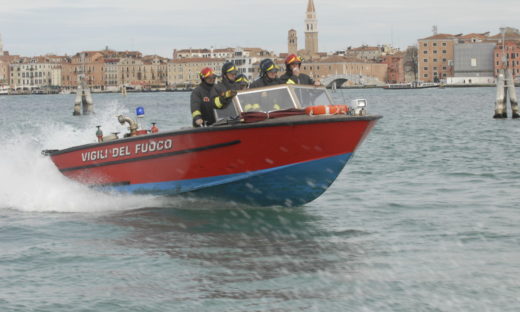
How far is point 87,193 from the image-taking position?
15242 mm

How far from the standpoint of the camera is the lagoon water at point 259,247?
9367 millimetres

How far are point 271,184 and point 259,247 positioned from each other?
206 centimetres

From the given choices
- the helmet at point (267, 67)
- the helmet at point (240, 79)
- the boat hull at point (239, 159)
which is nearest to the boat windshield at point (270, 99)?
the boat hull at point (239, 159)

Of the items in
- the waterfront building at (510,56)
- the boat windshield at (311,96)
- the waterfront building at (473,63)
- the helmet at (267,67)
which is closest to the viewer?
the boat windshield at (311,96)

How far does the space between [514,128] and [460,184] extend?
2150 centimetres

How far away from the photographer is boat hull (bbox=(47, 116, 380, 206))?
13.0 metres

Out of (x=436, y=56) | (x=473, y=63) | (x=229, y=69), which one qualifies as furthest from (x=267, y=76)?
(x=436, y=56)

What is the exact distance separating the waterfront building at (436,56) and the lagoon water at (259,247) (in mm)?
175888

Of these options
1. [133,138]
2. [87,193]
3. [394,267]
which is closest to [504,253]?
[394,267]

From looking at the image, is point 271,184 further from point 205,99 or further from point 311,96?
point 205,99

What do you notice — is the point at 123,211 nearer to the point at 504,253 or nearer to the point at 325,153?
the point at 325,153

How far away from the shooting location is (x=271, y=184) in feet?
44.9

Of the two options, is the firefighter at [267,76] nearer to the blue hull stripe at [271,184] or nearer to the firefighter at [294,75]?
the firefighter at [294,75]

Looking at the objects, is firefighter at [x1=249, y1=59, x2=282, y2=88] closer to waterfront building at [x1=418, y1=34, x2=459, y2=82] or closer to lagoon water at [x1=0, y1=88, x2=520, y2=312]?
lagoon water at [x1=0, y1=88, x2=520, y2=312]
